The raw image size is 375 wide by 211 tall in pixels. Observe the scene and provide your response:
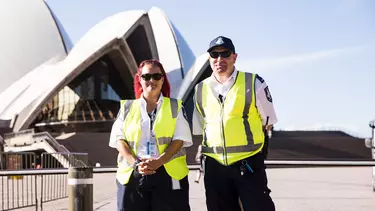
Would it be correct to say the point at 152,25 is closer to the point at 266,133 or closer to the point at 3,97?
the point at 3,97

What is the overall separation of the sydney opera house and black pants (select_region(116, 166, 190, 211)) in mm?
18941

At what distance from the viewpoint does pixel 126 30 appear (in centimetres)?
2669

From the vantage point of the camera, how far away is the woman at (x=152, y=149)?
261 cm

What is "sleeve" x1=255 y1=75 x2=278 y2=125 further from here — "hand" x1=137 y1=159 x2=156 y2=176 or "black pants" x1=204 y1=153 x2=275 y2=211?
"hand" x1=137 y1=159 x2=156 y2=176

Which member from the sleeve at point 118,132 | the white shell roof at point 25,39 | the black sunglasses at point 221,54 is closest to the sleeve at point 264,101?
the black sunglasses at point 221,54

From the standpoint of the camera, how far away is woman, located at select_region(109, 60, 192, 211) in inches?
103

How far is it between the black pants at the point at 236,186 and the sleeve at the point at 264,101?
0.26 metres

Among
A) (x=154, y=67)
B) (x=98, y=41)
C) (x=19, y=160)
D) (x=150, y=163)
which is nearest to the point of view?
(x=150, y=163)

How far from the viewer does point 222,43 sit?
9.05 feet

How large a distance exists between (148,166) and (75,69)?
24.2 meters

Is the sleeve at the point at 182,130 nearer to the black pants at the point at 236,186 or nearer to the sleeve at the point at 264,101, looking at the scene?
the black pants at the point at 236,186

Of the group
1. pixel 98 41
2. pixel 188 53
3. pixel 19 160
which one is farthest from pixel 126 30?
pixel 19 160

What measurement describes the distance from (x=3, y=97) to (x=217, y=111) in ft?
94.6

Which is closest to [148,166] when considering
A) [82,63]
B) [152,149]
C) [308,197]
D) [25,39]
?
[152,149]
